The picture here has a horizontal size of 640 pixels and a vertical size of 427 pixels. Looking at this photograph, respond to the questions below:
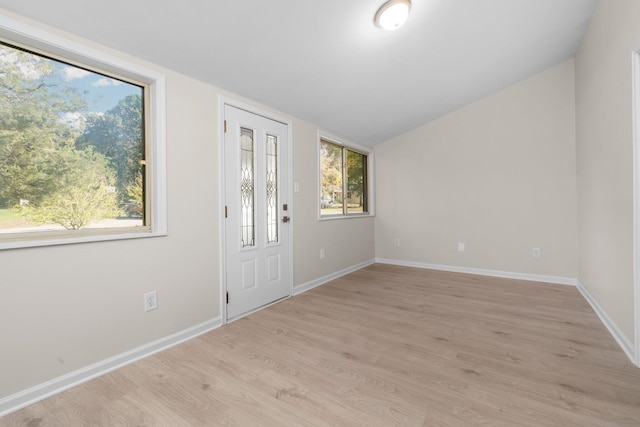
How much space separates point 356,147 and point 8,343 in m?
4.48

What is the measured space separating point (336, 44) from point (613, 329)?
3.27 meters

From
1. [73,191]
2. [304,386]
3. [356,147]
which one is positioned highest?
[356,147]

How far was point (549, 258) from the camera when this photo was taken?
162 inches

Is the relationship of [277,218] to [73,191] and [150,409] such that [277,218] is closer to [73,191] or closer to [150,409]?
[73,191]

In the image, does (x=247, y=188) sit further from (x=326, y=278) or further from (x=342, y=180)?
(x=342, y=180)

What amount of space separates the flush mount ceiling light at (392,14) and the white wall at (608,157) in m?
1.45

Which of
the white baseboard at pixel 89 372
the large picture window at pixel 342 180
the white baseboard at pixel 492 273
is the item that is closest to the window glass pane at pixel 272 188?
the large picture window at pixel 342 180

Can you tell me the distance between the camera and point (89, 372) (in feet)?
6.25

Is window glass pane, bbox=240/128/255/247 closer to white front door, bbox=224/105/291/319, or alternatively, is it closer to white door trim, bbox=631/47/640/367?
white front door, bbox=224/105/291/319

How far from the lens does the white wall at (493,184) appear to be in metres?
4.04

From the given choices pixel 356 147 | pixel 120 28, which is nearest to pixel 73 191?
pixel 120 28

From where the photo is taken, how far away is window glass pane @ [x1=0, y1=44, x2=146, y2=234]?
1.72 m

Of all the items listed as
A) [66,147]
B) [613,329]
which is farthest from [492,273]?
[66,147]

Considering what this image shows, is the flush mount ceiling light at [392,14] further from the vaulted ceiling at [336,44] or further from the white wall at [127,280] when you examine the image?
the white wall at [127,280]
